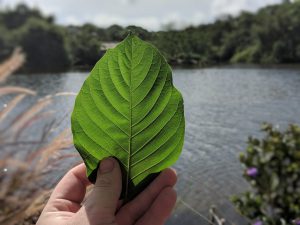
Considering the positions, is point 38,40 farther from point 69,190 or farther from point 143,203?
point 143,203

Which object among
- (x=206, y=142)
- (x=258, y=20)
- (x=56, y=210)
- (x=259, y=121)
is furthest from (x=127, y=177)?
(x=258, y=20)

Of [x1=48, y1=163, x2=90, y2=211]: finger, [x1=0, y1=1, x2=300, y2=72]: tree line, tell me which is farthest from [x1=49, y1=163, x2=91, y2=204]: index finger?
[x1=0, y1=1, x2=300, y2=72]: tree line

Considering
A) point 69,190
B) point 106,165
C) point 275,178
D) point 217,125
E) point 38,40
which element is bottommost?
point 217,125

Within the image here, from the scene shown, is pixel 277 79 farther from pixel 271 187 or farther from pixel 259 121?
pixel 271 187

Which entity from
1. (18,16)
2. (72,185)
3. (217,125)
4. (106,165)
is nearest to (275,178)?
(72,185)

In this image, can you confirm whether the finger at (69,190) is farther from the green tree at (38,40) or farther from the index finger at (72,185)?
the green tree at (38,40)

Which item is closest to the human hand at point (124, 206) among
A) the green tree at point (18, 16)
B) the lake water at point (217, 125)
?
the lake water at point (217, 125)

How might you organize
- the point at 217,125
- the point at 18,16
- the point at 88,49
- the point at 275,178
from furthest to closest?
1. the point at 18,16
2. the point at 217,125
3. the point at 275,178
4. the point at 88,49
